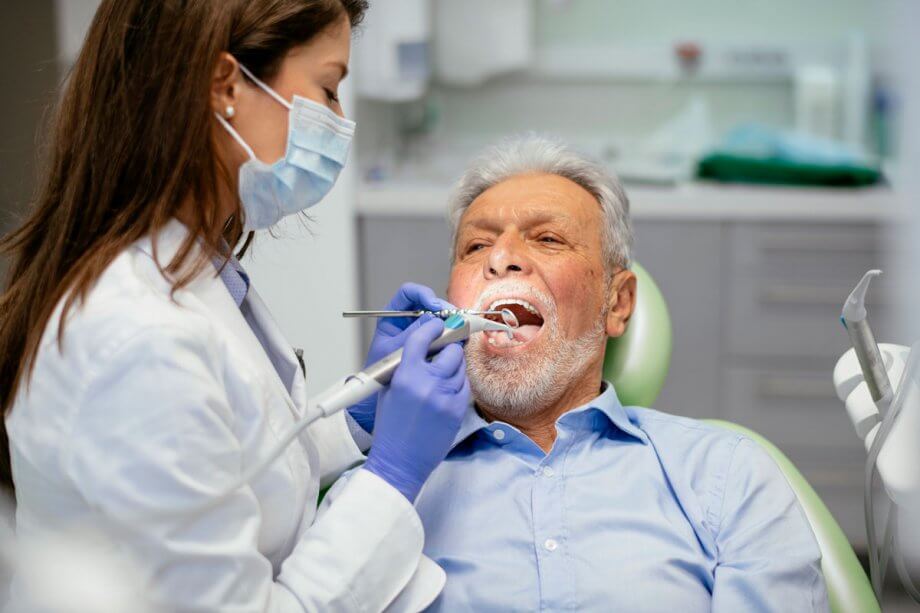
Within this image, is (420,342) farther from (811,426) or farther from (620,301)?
(811,426)

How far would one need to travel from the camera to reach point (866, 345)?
4.12 feet

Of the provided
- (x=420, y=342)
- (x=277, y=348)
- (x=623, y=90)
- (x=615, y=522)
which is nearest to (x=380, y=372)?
(x=420, y=342)

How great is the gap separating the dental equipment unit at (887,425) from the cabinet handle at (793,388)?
154cm

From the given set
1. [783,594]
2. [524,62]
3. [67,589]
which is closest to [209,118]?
[67,589]

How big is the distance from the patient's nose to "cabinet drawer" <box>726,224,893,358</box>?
4.83ft

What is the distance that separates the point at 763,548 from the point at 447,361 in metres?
0.52

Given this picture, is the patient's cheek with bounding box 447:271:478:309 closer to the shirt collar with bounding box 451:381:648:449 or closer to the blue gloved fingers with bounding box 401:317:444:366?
the shirt collar with bounding box 451:381:648:449

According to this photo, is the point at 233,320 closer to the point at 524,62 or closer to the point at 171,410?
the point at 171,410

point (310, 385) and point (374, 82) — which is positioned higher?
point (374, 82)

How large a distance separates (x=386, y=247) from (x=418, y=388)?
70.2 inches

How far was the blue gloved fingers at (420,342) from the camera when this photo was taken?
4.17 ft

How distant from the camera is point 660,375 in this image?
5.83 ft

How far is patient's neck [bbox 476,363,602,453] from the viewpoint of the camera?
161cm

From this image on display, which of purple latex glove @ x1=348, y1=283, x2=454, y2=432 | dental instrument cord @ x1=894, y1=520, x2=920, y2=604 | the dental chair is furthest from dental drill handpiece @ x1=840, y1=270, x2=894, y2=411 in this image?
purple latex glove @ x1=348, y1=283, x2=454, y2=432
